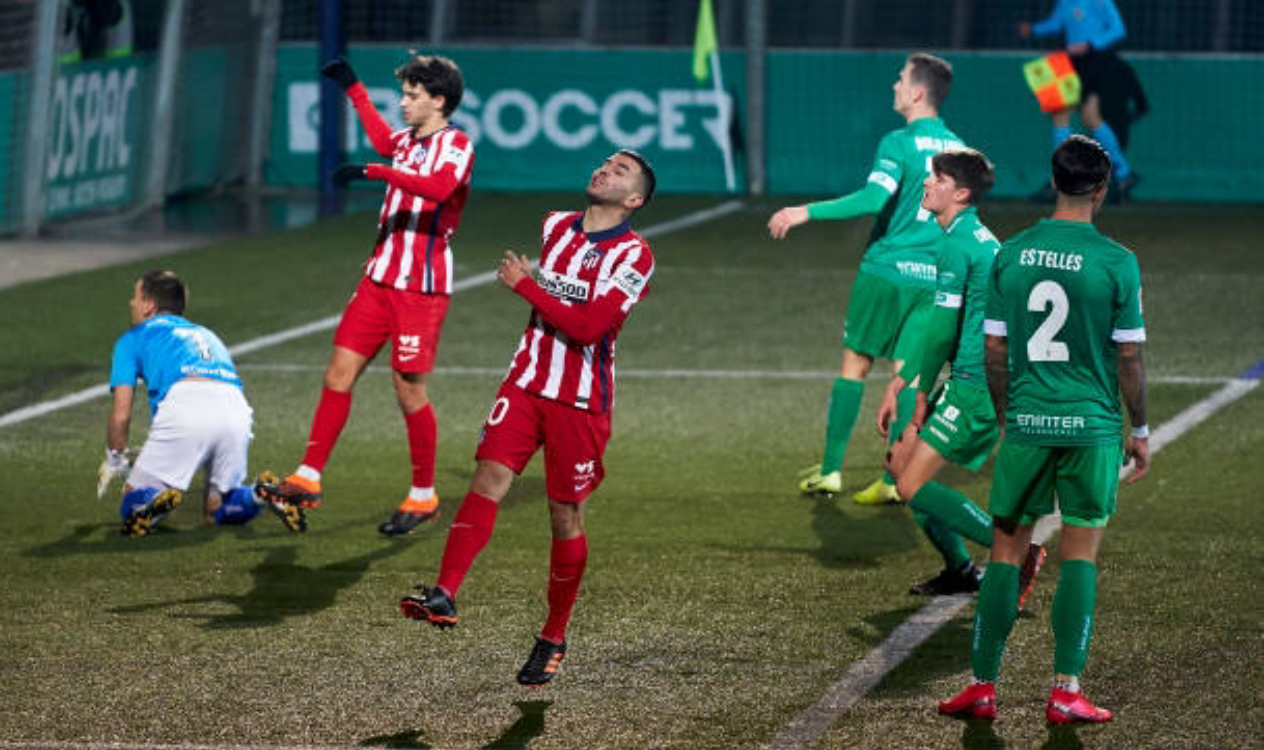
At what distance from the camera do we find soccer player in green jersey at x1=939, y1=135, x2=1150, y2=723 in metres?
6.77

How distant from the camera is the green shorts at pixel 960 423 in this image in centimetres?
835

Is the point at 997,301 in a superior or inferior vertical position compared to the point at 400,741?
superior

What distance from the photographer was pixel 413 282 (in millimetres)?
10023

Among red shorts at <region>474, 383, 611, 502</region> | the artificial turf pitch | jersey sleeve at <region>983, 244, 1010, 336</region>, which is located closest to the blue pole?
the artificial turf pitch

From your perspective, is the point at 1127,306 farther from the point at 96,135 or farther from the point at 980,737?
the point at 96,135

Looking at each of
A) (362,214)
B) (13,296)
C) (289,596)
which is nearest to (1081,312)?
(289,596)

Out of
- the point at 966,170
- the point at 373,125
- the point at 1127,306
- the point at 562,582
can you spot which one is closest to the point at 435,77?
the point at 373,125

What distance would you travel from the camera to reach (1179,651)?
7.86 metres

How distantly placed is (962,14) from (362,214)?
7296 mm

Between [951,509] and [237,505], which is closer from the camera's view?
[951,509]

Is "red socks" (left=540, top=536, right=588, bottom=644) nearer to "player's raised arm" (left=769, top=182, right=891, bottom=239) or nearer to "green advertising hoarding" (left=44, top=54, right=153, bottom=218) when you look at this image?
"player's raised arm" (left=769, top=182, right=891, bottom=239)

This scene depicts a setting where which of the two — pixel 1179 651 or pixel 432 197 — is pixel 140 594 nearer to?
pixel 432 197

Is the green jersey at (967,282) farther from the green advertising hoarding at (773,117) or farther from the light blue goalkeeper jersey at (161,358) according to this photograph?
the green advertising hoarding at (773,117)

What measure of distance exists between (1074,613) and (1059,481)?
1.33 ft
